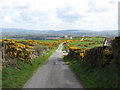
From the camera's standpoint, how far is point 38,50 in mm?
68688

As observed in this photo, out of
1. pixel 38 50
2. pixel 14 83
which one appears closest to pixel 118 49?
pixel 14 83

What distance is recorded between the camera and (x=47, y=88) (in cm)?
1633

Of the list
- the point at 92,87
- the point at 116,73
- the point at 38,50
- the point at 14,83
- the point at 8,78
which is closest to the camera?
the point at 116,73

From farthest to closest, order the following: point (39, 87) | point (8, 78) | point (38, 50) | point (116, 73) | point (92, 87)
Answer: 1. point (38, 50)
2. point (8, 78)
3. point (39, 87)
4. point (92, 87)
5. point (116, 73)

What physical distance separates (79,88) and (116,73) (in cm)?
339

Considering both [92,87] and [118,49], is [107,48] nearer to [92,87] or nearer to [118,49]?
[118,49]

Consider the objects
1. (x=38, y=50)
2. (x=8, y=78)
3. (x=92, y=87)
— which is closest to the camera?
(x=92, y=87)

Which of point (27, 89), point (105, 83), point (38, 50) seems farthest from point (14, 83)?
point (38, 50)

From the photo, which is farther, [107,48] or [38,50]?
[38,50]

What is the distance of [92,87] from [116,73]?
2374mm

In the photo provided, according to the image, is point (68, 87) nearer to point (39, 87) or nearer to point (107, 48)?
point (39, 87)

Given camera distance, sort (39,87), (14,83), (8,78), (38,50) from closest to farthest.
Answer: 1. (39,87)
2. (14,83)
3. (8,78)
4. (38,50)

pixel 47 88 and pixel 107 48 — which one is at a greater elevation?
pixel 107 48

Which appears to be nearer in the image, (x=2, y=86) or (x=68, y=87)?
→ (x=68, y=87)
